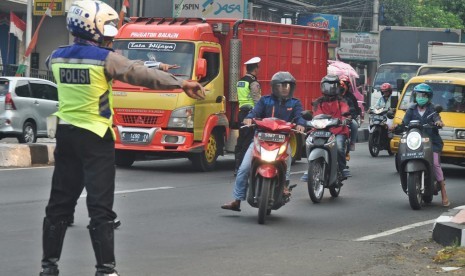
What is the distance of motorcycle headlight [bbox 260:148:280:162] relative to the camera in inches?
442

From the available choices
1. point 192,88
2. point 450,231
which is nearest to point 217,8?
point 450,231

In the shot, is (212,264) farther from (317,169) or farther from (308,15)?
(308,15)

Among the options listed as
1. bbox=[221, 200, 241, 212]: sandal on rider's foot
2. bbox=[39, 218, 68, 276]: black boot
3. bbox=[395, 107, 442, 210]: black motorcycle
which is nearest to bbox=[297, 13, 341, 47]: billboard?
bbox=[395, 107, 442, 210]: black motorcycle

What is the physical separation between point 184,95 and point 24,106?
6.80m

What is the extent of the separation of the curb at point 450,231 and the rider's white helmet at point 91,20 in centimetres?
424

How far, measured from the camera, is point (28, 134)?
920 inches

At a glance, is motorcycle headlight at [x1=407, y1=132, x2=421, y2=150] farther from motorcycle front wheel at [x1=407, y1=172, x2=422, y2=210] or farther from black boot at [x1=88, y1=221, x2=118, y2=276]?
black boot at [x1=88, y1=221, x2=118, y2=276]

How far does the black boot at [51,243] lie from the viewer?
6988 millimetres

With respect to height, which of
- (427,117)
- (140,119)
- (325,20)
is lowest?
(140,119)

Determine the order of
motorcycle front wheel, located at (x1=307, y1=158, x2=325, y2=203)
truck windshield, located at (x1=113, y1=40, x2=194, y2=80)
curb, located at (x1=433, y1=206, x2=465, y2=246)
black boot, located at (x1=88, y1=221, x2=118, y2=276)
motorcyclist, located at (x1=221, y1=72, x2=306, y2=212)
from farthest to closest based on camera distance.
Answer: truck windshield, located at (x1=113, y1=40, x2=194, y2=80), motorcycle front wheel, located at (x1=307, y1=158, x2=325, y2=203), motorcyclist, located at (x1=221, y1=72, x2=306, y2=212), curb, located at (x1=433, y1=206, x2=465, y2=246), black boot, located at (x1=88, y1=221, x2=118, y2=276)

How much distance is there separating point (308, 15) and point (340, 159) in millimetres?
46441

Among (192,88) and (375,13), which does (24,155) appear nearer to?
(192,88)

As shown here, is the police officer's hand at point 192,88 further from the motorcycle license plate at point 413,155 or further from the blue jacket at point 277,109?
the motorcycle license plate at point 413,155

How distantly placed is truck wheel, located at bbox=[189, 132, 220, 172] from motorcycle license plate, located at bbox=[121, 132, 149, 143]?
984mm
